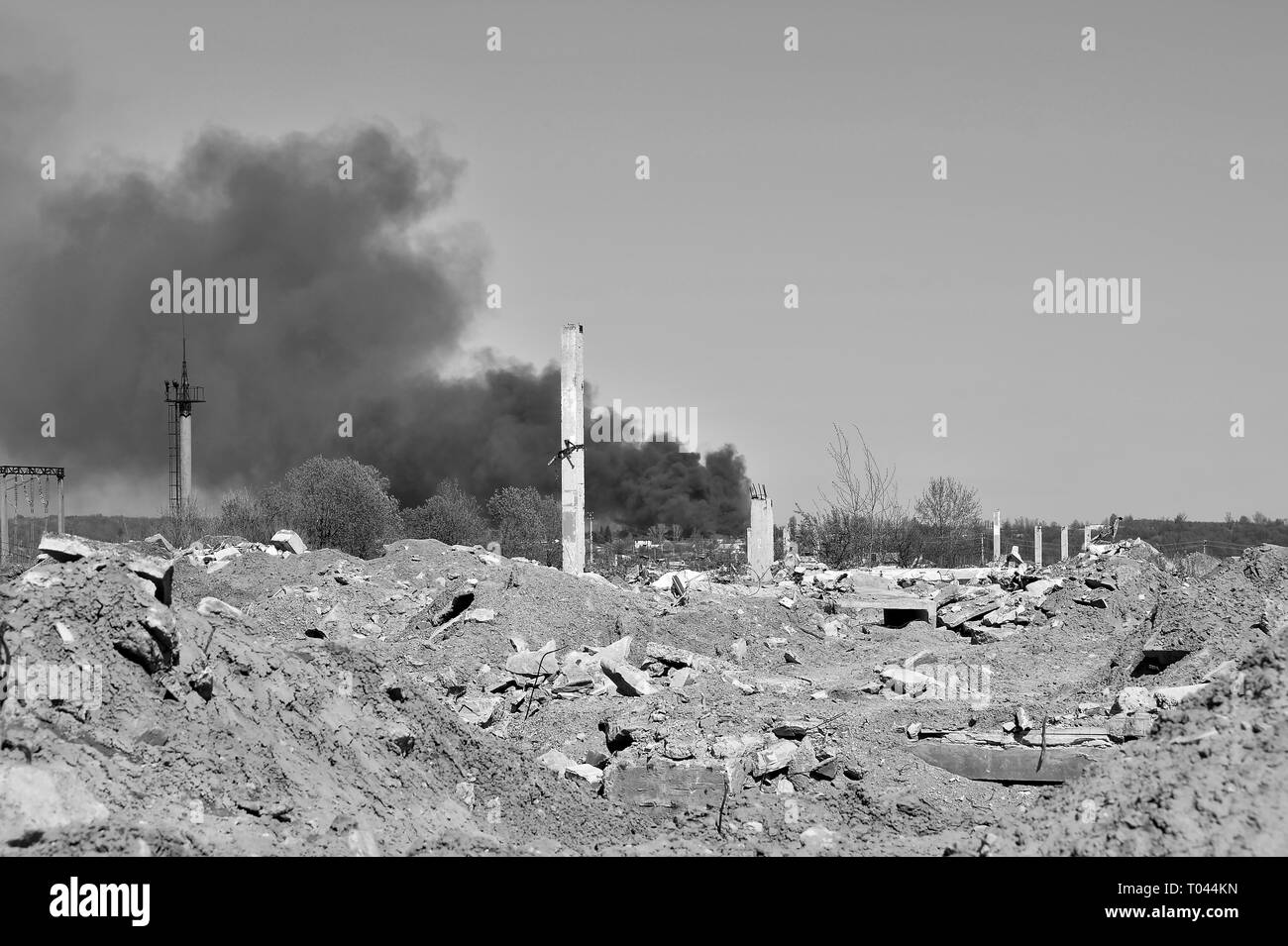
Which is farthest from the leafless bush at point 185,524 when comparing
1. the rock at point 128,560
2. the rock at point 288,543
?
the rock at point 128,560

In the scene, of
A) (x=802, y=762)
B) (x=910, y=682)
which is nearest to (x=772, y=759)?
(x=802, y=762)

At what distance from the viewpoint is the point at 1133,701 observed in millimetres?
10539

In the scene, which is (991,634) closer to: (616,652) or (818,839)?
(616,652)

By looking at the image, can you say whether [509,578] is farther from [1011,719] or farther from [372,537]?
[372,537]

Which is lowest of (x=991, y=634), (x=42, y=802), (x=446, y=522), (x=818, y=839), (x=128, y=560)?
(x=818, y=839)

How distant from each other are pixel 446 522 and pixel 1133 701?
41036 millimetres

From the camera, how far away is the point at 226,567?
21.5 m

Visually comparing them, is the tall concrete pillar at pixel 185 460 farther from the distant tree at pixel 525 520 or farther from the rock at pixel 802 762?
the rock at pixel 802 762

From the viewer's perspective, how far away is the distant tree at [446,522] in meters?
49.2

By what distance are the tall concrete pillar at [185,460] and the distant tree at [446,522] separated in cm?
899

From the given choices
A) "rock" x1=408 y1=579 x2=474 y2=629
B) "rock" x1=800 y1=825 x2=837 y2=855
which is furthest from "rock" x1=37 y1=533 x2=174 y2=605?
"rock" x1=408 y1=579 x2=474 y2=629

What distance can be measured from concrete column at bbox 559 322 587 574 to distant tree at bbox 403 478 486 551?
26497 millimetres
